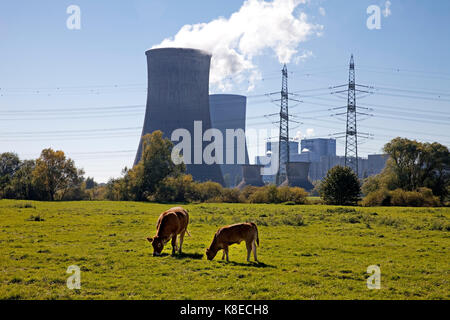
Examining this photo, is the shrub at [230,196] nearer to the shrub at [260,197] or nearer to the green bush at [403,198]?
the shrub at [260,197]

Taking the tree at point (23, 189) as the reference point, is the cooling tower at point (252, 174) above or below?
above

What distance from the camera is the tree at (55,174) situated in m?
52.7

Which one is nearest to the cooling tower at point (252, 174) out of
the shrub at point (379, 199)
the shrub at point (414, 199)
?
the shrub at point (379, 199)

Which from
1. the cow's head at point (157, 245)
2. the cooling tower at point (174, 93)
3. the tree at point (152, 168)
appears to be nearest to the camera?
the cow's head at point (157, 245)

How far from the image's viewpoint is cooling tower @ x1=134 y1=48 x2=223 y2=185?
68.6 metres

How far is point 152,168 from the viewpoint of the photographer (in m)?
52.4

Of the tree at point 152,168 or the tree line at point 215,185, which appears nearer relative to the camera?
the tree line at point 215,185

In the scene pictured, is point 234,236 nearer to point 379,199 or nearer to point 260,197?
point 379,199

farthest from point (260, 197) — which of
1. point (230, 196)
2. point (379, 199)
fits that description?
point (379, 199)

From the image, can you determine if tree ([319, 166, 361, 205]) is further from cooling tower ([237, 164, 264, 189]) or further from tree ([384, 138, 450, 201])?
cooling tower ([237, 164, 264, 189])

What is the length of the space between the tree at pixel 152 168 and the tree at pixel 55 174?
8408 mm
